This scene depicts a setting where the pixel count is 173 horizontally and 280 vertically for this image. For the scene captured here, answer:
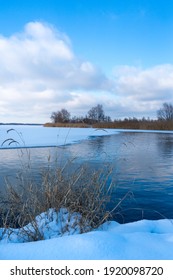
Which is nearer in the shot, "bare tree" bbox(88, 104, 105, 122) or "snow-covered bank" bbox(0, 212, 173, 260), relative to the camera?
"snow-covered bank" bbox(0, 212, 173, 260)

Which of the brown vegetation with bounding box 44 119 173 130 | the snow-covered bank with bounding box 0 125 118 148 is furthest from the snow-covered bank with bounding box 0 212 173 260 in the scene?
the brown vegetation with bounding box 44 119 173 130

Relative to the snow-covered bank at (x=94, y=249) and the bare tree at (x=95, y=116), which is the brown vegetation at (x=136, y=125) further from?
the snow-covered bank at (x=94, y=249)

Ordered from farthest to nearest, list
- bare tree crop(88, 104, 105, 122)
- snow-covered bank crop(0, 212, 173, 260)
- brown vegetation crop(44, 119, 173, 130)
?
brown vegetation crop(44, 119, 173, 130) < bare tree crop(88, 104, 105, 122) < snow-covered bank crop(0, 212, 173, 260)

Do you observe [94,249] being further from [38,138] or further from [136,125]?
[136,125]

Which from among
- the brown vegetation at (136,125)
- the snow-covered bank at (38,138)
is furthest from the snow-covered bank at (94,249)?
the brown vegetation at (136,125)

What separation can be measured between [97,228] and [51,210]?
2.22 feet

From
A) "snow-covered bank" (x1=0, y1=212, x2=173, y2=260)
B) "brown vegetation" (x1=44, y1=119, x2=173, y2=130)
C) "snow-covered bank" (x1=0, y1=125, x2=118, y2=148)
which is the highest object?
"brown vegetation" (x1=44, y1=119, x2=173, y2=130)

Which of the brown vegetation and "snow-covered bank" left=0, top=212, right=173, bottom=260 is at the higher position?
the brown vegetation

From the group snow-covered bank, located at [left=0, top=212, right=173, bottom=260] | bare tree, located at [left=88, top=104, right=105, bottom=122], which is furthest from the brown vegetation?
snow-covered bank, located at [left=0, top=212, right=173, bottom=260]

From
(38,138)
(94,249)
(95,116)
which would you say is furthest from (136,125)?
(94,249)

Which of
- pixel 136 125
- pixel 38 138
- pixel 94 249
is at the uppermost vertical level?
pixel 136 125

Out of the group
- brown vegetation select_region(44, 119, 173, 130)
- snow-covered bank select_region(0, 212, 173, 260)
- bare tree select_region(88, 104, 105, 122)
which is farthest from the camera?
brown vegetation select_region(44, 119, 173, 130)

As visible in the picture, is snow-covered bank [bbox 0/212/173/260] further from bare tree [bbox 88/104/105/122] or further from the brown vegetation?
the brown vegetation
